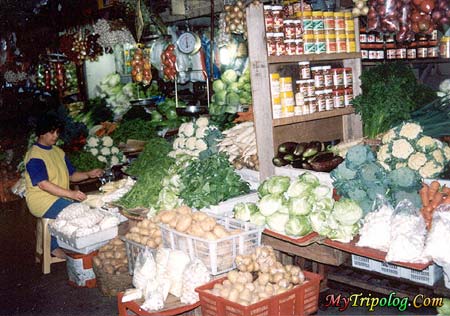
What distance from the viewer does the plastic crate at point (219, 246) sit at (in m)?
3.47

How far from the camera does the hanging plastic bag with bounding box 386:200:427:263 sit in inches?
118

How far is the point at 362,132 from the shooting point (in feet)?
17.1

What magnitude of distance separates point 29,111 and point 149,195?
305 inches

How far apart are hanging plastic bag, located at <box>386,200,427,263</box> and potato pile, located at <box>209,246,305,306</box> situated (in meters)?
0.65

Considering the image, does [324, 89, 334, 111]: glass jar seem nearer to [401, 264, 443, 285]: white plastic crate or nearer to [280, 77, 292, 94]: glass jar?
[280, 77, 292, 94]: glass jar

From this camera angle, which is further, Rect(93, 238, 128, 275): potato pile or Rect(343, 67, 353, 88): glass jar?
Rect(343, 67, 353, 88): glass jar

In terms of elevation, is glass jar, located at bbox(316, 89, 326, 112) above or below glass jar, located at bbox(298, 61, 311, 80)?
below

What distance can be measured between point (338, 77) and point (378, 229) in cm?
198

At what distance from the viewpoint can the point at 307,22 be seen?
438 cm

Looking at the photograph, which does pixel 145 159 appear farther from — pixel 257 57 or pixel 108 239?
pixel 257 57

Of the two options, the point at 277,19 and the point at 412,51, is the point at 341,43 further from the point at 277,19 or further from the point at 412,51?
the point at 412,51

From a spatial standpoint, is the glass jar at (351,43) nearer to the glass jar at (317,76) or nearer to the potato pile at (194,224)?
the glass jar at (317,76)

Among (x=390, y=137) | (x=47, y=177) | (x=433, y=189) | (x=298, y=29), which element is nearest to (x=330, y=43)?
(x=298, y=29)

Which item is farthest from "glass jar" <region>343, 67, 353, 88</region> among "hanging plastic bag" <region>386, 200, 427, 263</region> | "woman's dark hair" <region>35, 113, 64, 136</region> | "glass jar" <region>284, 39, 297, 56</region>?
"woman's dark hair" <region>35, 113, 64, 136</region>
